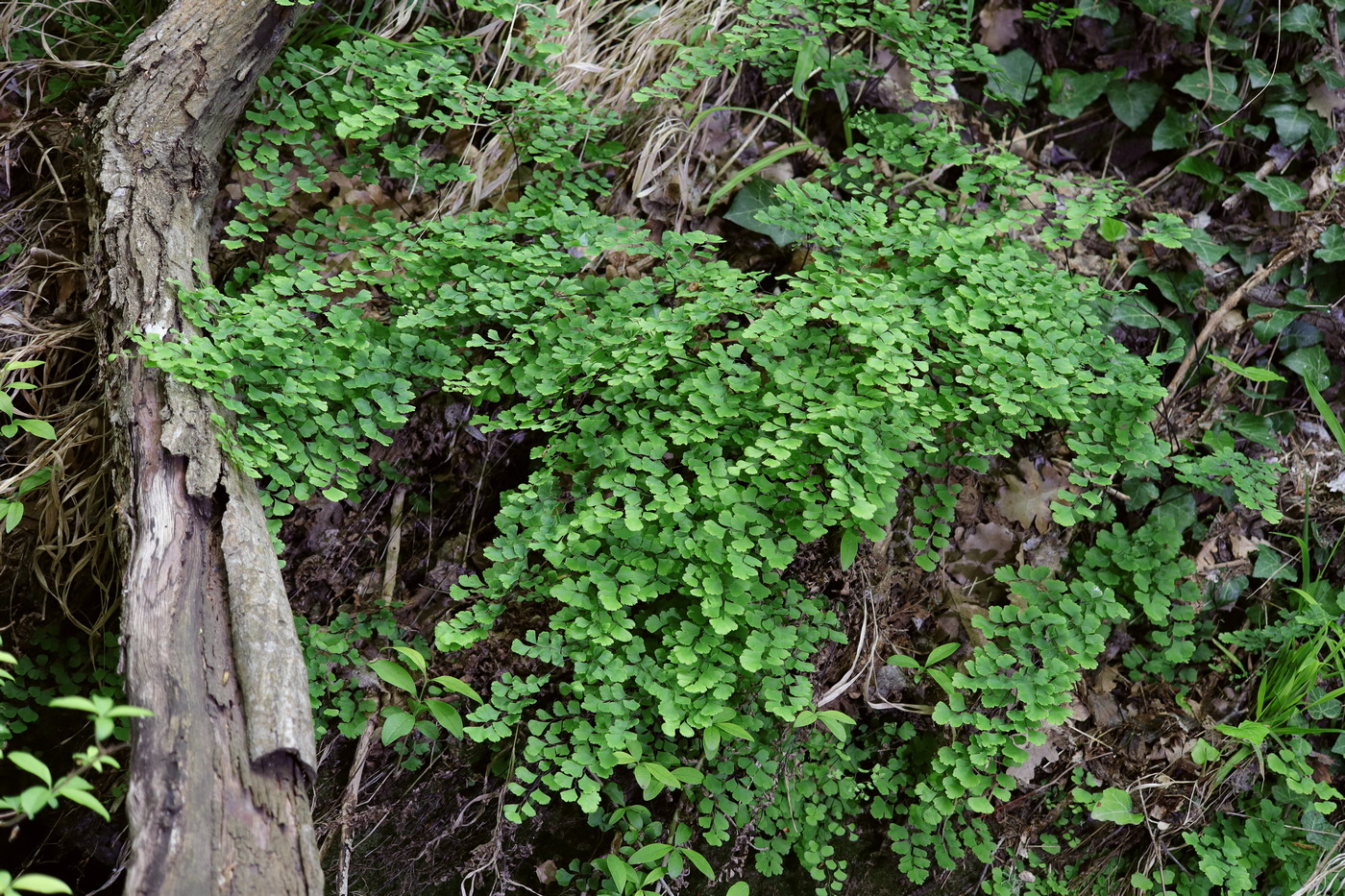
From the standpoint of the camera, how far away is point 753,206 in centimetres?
324

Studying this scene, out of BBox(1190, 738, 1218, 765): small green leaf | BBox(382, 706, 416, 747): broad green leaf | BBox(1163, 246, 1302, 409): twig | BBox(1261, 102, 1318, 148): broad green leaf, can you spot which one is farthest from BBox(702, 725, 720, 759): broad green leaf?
BBox(1261, 102, 1318, 148): broad green leaf

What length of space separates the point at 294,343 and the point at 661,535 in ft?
3.77

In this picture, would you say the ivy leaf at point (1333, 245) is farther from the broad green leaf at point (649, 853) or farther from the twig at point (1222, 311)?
the broad green leaf at point (649, 853)

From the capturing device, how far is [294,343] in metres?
2.36

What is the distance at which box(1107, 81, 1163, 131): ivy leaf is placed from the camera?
3686mm

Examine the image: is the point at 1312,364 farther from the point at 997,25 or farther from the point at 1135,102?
the point at 997,25

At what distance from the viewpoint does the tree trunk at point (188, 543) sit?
5.32ft

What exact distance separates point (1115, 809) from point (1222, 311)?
197cm

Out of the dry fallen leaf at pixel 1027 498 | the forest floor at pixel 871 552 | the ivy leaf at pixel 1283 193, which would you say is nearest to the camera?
the forest floor at pixel 871 552

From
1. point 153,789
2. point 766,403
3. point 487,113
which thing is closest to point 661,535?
point 766,403

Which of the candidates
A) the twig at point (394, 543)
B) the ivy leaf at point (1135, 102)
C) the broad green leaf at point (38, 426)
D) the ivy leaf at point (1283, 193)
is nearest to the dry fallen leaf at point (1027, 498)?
the ivy leaf at point (1283, 193)

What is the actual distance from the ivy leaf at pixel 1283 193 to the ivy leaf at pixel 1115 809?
8.00ft

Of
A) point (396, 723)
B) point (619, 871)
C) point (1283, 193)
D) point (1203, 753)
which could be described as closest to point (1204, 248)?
point (1283, 193)

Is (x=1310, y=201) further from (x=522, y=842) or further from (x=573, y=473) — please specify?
(x=522, y=842)
